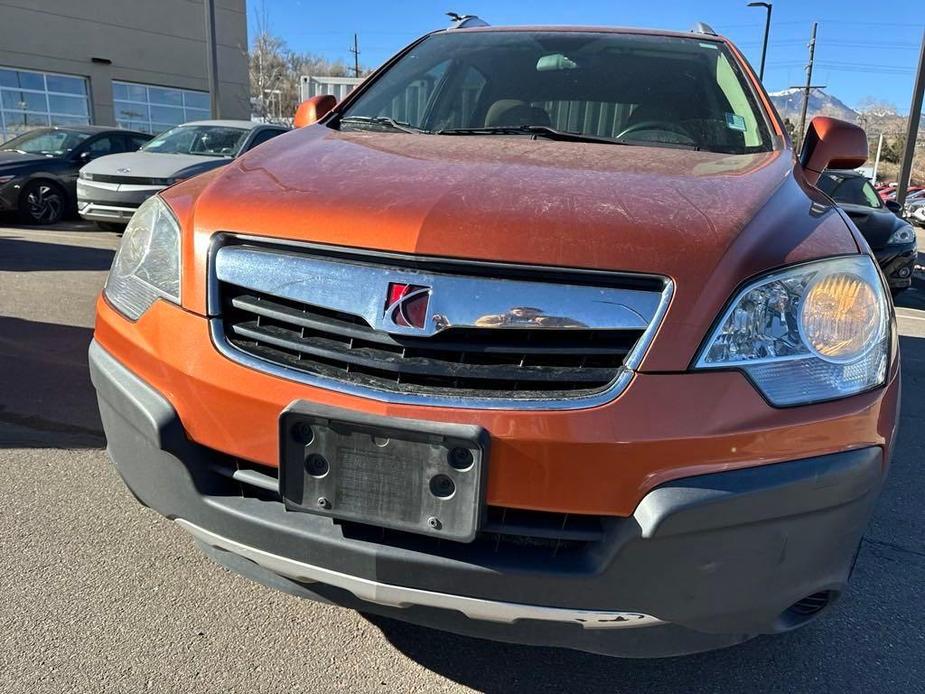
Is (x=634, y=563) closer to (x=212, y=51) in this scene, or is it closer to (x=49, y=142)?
(x=49, y=142)

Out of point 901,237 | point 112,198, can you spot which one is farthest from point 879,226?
point 112,198

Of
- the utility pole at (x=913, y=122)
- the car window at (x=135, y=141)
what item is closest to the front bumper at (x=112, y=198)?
the car window at (x=135, y=141)

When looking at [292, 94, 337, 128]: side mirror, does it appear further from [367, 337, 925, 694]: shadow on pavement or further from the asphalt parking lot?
[367, 337, 925, 694]: shadow on pavement

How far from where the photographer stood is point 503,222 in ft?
4.90

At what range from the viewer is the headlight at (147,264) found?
1.70 m

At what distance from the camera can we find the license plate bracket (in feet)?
4.49

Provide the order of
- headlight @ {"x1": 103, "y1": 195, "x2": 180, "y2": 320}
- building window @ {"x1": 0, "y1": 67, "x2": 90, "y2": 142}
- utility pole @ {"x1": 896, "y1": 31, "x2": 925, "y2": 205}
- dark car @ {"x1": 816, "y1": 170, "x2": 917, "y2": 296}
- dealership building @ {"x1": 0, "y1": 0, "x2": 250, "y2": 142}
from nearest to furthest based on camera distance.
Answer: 1. headlight @ {"x1": 103, "y1": 195, "x2": 180, "y2": 320}
2. dark car @ {"x1": 816, "y1": 170, "x2": 917, "y2": 296}
3. utility pole @ {"x1": 896, "y1": 31, "x2": 925, "y2": 205}
4. building window @ {"x1": 0, "y1": 67, "x2": 90, "y2": 142}
5. dealership building @ {"x1": 0, "y1": 0, "x2": 250, "y2": 142}

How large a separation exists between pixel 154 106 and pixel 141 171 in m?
17.2

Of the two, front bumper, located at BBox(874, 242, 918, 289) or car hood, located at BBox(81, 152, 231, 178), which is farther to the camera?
car hood, located at BBox(81, 152, 231, 178)

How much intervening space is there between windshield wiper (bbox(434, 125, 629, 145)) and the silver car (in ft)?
19.1

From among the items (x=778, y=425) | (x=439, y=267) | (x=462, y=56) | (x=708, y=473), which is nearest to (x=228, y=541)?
(x=439, y=267)

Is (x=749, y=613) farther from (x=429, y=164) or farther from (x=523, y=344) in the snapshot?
(x=429, y=164)

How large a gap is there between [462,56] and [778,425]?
Answer: 2.28 meters

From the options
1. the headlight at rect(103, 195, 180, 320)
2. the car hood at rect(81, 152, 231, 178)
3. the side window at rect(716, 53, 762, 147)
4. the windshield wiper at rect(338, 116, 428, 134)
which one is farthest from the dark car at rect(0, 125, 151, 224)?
the side window at rect(716, 53, 762, 147)
